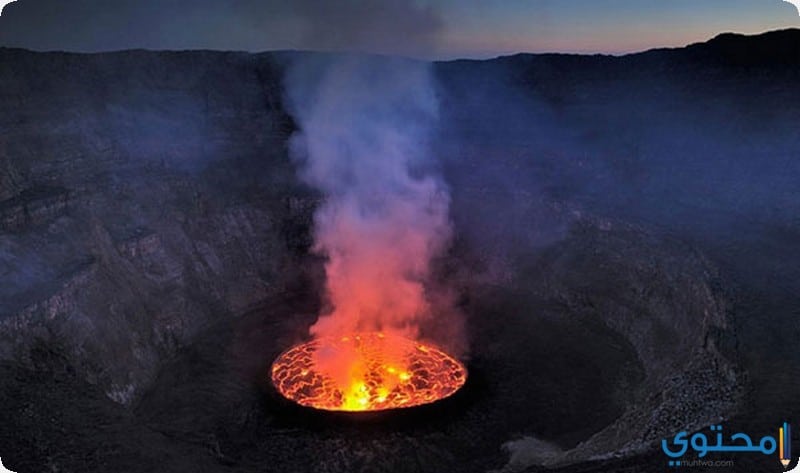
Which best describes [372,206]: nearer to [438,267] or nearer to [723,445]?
[438,267]

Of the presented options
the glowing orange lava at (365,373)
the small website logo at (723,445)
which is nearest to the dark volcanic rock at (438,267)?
the small website logo at (723,445)

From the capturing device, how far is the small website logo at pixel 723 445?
731 inches

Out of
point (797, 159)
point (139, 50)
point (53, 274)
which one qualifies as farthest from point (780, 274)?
point (139, 50)

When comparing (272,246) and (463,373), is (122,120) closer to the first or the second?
(272,246)

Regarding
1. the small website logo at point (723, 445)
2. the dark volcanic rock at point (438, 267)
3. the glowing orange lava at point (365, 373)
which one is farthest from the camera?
the glowing orange lava at point (365, 373)

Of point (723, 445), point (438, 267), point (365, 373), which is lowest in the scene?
point (365, 373)

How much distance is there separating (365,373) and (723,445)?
17401mm

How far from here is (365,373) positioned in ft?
107

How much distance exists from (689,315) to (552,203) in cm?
1619

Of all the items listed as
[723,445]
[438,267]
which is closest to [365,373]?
[438,267]

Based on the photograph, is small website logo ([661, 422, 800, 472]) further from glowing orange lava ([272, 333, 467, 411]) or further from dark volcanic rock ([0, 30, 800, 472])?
glowing orange lava ([272, 333, 467, 411])

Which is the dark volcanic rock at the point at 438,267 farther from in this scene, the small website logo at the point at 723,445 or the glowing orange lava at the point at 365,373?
the glowing orange lava at the point at 365,373

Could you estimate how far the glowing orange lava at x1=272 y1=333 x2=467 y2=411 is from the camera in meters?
30.4

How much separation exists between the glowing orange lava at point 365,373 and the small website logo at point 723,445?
12654 millimetres
